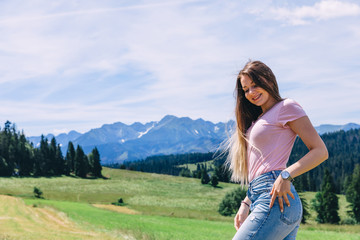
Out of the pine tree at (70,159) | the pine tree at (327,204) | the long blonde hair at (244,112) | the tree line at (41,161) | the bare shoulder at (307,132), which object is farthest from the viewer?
the pine tree at (70,159)

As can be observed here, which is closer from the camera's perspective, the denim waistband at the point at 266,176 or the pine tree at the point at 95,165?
the denim waistband at the point at 266,176

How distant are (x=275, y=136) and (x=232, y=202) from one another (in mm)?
57267

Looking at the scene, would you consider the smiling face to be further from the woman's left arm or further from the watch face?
the watch face

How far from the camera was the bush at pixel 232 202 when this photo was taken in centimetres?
5778

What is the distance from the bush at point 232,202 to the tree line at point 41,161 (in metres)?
61.6

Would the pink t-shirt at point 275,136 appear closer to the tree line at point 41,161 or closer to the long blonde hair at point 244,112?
the long blonde hair at point 244,112

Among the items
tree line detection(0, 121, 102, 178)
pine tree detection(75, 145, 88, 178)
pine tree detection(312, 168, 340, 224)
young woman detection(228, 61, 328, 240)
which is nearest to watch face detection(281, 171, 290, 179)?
young woman detection(228, 61, 328, 240)

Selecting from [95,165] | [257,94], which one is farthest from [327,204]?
[95,165]

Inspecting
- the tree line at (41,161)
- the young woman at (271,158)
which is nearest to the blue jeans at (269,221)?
the young woman at (271,158)

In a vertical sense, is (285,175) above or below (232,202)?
above

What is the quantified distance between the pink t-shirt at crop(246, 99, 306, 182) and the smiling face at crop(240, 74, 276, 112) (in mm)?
211

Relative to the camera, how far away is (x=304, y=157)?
3.20 m

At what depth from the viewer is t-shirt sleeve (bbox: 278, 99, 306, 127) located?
128 inches

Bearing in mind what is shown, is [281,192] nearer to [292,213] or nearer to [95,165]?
[292,213]
